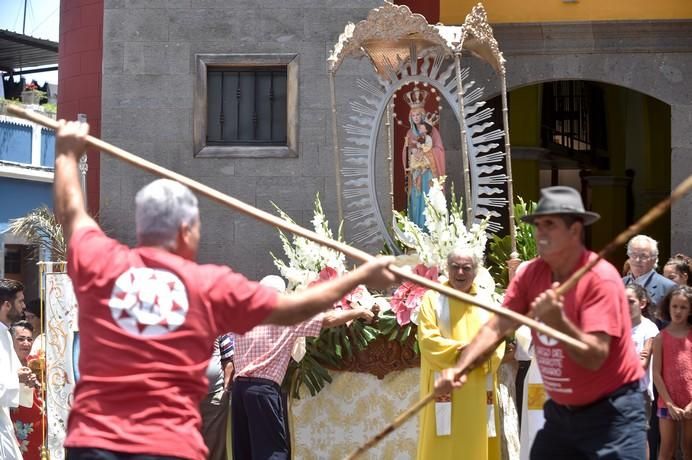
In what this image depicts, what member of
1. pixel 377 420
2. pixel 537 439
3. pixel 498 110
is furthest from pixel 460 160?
pixel 537 439

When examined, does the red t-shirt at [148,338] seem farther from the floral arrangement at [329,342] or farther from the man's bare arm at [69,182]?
the floral arrangement at [329,342]

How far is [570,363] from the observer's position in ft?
19.0

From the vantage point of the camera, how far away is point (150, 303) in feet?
15.9

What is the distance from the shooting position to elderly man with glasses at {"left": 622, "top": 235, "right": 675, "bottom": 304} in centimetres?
1031

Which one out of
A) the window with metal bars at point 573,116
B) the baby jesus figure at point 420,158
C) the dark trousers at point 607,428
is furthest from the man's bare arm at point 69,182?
the window with metal bars at point 573,116

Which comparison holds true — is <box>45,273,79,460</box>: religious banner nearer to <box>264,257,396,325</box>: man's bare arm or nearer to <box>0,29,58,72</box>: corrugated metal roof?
<box>264,257,396,325</box>: man's bare arm

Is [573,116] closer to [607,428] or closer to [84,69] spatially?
[84,69]

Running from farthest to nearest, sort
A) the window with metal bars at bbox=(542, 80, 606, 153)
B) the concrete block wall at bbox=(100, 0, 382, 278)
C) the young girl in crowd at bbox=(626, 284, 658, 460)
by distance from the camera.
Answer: the window with metal bars at bbox=(542, 80, 606, 153) < the concrete block wall at bbox=(100, 0, 382, 278) < the young girl in crowd at bbox=(626, 284, 658, 460)

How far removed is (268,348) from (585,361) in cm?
410

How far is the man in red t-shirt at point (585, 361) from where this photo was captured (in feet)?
18.7

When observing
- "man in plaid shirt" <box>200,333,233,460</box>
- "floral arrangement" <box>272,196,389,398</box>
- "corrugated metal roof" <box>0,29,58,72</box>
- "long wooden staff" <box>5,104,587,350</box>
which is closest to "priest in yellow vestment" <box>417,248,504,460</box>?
"floral arrangement" <box>272,196,389,398</box>

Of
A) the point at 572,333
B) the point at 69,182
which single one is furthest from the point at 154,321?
the point at 572,333

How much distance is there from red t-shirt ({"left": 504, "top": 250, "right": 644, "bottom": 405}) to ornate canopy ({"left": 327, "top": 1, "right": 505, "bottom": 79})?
5967 millimetres

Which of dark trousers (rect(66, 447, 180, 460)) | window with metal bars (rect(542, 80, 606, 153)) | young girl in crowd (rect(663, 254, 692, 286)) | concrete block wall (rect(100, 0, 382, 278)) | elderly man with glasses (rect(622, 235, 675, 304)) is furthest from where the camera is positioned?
window with metal bars (rect(542, 80, 606, 153))
